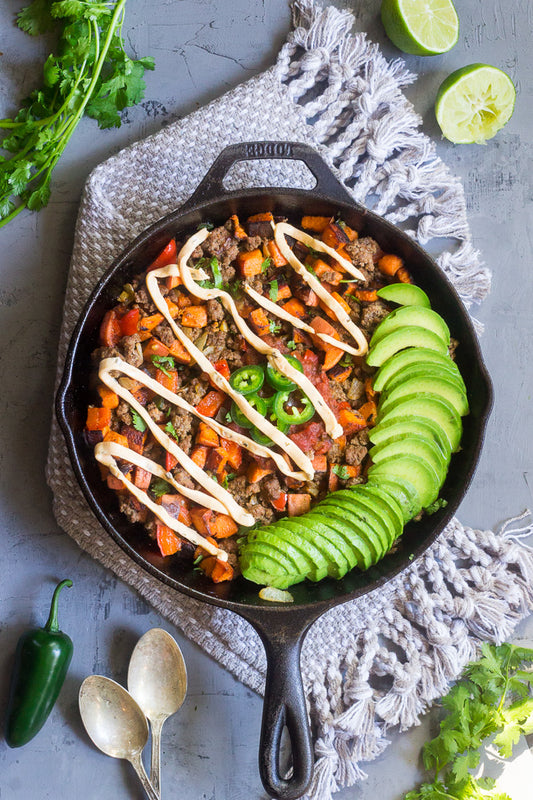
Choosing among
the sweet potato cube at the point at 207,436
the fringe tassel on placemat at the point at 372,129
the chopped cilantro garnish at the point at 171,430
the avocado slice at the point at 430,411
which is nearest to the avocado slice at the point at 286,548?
the sweet potato cube at the point at 207,436

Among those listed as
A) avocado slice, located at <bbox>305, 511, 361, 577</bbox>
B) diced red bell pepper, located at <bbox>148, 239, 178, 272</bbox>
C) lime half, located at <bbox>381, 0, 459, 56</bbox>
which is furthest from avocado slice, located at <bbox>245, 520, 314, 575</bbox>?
lime half, located at <bbox>381, 0, 459, 56</bbox>

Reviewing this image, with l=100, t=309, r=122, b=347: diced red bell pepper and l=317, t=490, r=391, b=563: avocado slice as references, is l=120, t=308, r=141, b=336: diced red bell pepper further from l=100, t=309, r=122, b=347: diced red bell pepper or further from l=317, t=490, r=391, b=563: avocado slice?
l=317, t=490, r=391, b=563: avocado slice

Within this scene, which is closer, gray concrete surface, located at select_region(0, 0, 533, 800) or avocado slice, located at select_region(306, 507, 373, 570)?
avocado slice, located at select_region(306, 507, 373, 570)

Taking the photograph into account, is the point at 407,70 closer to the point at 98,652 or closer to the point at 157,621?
Result: the point at 157,621

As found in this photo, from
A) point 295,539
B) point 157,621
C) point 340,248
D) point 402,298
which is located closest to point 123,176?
point 340,248

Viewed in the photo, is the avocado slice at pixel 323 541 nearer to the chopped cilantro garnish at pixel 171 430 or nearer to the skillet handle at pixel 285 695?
the skillet handle at pixel 285 695

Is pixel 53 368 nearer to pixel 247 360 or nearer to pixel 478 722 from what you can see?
pixel 247 360
